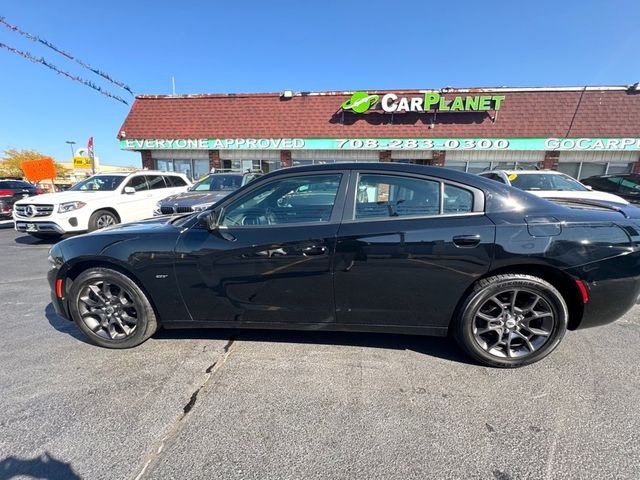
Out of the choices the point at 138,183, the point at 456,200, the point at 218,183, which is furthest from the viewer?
the point at 218,183

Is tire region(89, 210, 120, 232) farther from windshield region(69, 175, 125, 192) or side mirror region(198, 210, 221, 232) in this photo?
side mirror region(198, 210, 221, 232)

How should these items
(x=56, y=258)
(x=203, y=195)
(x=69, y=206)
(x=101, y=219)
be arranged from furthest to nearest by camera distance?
(x=203, y=195) → (x=101, y=219) → (x=69, y=206) → (x=56, y=258)

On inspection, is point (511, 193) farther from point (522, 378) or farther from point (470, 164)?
point (470, 164)

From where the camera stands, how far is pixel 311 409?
2.03 m

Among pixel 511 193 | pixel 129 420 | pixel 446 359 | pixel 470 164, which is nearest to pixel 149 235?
pixel 129 420

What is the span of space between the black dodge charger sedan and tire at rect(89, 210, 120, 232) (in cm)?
503

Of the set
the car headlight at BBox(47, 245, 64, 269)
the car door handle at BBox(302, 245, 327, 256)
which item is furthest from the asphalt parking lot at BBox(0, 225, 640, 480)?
the car door handle at BBox(302, 245, 327, 256)

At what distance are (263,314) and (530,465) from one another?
6.26ft

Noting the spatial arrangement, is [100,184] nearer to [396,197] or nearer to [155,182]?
[155,182]

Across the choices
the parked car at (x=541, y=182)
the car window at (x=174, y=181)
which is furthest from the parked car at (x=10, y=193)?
the parked car at (x=541, y=182)

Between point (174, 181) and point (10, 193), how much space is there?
5453 mm

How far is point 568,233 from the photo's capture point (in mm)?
2205

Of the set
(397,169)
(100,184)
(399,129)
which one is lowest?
(100,184)

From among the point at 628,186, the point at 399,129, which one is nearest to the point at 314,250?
the point at 628,186
